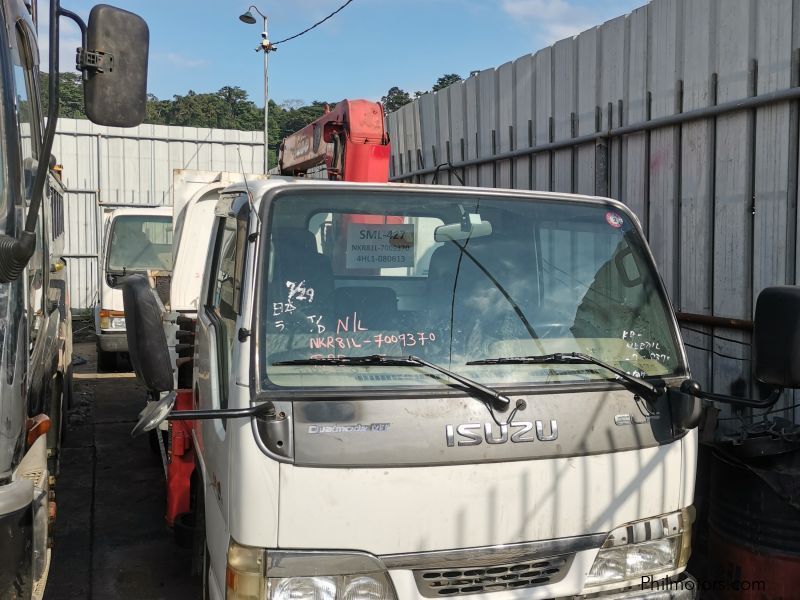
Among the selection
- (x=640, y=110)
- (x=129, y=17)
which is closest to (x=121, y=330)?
(x=640, y=110)

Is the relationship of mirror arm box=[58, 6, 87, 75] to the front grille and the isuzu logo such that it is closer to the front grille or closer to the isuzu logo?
the isuzu logo

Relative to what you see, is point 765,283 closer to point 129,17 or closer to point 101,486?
point 129,17

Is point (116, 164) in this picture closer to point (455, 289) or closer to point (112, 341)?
point (112, 341)

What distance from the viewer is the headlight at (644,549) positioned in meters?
2.62

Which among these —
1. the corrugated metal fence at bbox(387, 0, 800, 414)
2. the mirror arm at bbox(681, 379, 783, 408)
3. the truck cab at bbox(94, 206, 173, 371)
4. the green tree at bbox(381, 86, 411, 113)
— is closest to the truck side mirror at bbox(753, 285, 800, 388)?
the mirror arm at bbox(681, 379, 783, 408)

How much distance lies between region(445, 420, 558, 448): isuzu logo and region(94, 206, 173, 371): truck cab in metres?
7.87

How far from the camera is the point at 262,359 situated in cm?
249

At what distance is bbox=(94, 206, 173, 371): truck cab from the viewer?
31.6ft

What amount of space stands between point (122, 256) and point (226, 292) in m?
7.59

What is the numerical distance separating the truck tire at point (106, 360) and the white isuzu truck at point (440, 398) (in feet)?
24.9

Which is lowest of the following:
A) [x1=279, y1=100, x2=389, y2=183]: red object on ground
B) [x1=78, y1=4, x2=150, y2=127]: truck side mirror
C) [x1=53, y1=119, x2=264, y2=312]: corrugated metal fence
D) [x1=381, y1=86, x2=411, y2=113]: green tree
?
[x1=78, y1=4, x2=150, y2=127]: truck side mirror

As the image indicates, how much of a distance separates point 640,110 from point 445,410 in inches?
129

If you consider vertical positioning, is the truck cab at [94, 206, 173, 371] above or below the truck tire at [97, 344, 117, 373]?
above

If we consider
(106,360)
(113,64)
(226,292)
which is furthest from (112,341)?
(113,64)
